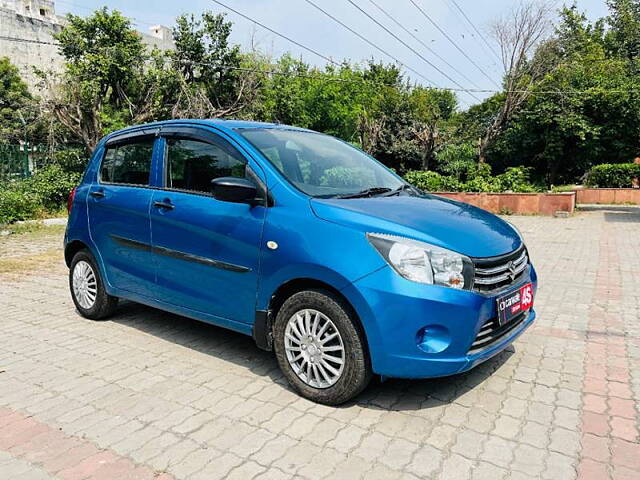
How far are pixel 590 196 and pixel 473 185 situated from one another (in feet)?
31.1

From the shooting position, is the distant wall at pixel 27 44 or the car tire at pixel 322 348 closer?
the car tire at pixel 322 348

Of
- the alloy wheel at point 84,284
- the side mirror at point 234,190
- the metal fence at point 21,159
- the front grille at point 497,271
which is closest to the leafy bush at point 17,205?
the metal fence at point 21,159

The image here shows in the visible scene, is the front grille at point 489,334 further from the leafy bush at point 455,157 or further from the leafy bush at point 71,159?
the leafy bush at point 455,157

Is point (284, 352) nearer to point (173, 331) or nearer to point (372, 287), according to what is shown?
point (372, 287)

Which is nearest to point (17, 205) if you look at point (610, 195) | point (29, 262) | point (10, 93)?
point (29, 262)

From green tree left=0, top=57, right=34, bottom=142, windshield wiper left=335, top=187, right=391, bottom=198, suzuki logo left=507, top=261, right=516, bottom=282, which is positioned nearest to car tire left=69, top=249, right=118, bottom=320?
windshield wiper left=335, top=187, right=391, bottom=198

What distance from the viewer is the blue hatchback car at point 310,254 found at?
3.04 m

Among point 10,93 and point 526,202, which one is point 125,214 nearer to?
point 526,202

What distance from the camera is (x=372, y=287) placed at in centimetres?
302

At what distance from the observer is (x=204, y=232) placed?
3.80 meters

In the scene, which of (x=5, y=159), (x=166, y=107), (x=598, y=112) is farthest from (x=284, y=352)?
(x=598, y=112)

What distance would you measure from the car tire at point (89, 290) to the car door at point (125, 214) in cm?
25

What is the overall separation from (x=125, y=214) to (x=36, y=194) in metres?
11.0

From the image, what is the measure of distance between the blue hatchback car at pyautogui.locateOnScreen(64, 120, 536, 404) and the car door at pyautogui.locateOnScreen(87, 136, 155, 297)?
2cm
